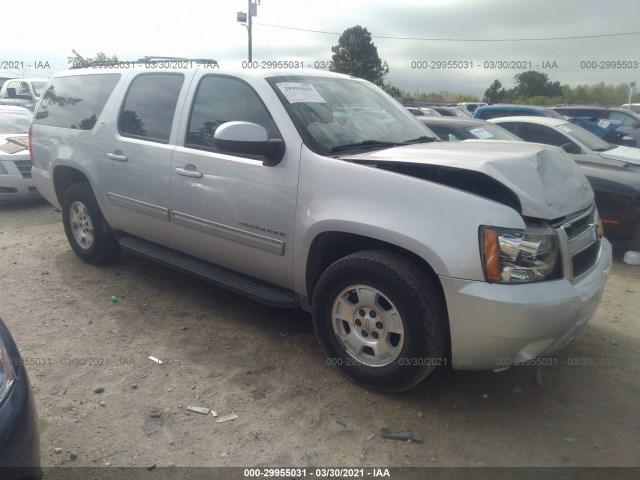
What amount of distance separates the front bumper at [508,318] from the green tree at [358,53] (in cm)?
3973

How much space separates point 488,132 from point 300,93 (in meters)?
3.78

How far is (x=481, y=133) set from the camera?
631 cm

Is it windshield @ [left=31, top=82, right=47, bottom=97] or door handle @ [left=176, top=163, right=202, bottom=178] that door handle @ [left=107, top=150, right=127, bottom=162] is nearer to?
door handle @ [left=176, top=163, right=202, bottom=178]

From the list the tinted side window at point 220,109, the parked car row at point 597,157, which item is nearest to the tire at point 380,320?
the tinted side window at point 220,109

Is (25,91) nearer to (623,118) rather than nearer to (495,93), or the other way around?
(623,118)

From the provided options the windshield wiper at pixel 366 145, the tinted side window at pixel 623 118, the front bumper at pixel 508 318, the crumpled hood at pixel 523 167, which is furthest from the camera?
the tinted side window at pixel 623 118

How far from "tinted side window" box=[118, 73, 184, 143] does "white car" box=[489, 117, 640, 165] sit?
5.26 meters

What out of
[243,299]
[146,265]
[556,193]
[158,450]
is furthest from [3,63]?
[556,193]

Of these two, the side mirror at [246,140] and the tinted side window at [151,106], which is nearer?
the side mirror at [246,140]

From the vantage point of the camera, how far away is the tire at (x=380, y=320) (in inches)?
103

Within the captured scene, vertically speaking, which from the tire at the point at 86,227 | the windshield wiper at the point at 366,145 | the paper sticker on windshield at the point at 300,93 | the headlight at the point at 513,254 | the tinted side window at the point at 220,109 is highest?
the paper sticker on windshield at the point at 300,93

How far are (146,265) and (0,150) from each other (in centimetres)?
407

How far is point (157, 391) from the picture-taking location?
3.00 m

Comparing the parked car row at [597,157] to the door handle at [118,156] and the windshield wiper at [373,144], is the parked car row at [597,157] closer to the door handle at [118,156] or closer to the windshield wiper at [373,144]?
the windshield wiper at [373,144]
